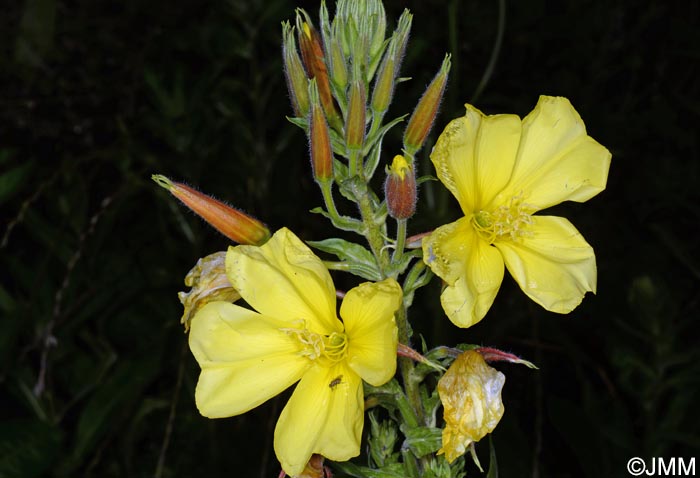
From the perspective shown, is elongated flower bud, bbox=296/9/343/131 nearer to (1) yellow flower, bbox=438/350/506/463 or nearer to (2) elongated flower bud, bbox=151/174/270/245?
(2) elongated flower bud, bbox=151/174/270/245

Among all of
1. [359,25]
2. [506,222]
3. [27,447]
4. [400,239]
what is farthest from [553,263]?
A: [27,447]

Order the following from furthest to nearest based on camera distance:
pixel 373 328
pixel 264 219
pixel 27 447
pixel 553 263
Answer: pixel 264 219 < pixel 27 447 < pixel 553 263 < pixel 373 328

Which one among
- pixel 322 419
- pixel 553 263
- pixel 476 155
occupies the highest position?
pixel 476 155

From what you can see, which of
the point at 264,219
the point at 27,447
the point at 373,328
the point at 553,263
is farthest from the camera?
the point at 264,219

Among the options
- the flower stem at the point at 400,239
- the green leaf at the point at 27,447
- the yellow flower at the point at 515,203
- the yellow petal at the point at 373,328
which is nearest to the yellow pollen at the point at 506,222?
the yellow flower at the point at 515,203

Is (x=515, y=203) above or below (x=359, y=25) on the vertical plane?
below

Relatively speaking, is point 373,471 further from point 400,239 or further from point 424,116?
point 424,116
